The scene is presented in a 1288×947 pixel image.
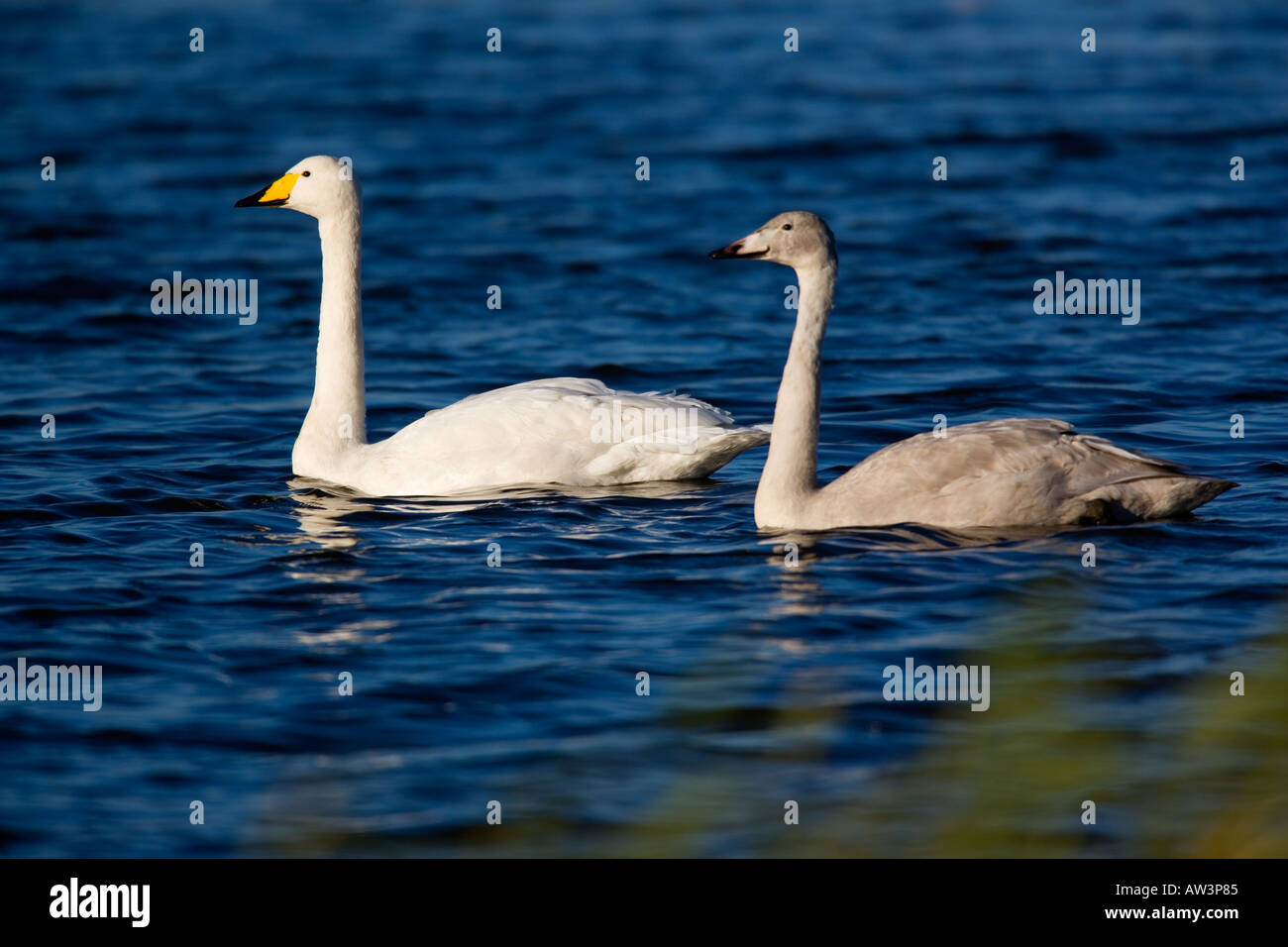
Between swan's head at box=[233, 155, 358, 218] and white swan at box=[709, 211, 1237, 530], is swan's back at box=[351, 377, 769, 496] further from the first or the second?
swan's head at box=[233, 155, 358, 218]

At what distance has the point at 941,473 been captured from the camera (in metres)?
9.84

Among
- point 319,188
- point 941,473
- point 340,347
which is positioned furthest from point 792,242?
point 319,188

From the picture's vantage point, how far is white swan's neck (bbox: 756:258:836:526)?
32.8 ft

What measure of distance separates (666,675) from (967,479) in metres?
2.42

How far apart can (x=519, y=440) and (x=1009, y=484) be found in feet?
9.33

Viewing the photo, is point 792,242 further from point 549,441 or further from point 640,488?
point 640,488

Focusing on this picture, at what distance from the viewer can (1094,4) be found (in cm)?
3394

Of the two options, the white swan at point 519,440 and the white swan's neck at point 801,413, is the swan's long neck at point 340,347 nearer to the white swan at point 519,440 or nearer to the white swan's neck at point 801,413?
the white swan at point 519,440

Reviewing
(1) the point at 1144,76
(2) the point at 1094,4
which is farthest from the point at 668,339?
(2) the point at 1094,4

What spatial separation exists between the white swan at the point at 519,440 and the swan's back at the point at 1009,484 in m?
1.35

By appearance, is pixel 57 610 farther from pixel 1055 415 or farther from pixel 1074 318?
pixel 1074 318

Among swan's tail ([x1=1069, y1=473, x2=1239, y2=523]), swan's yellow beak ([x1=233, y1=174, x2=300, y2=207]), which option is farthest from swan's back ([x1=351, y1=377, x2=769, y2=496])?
swan's tail ([x1=1069, y1=473, x2=1239, y2=523])

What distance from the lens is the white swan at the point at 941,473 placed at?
32.2 feet

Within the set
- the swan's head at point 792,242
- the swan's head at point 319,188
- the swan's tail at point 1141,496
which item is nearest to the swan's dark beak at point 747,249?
the swan's head at point 792,242
